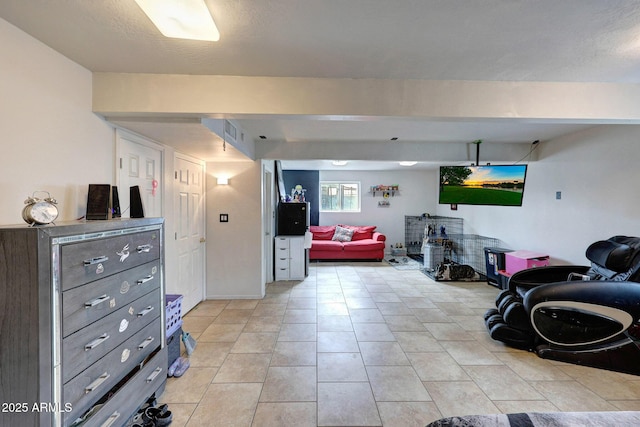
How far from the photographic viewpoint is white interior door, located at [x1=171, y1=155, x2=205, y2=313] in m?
3.18

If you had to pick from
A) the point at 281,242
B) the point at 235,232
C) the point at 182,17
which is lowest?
the point at 281,242

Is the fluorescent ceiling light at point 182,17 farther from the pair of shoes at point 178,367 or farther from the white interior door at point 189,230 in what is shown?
the pair of shoes at point 178,367

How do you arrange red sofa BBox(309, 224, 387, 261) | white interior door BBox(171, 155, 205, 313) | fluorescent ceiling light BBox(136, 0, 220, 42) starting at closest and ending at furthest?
fluorescent ceiling light BBox(136, 0, 220, 42) → white interior door BBox(171, 155, 205, 313) → red sofa BBox(309, 224, 387, 261)

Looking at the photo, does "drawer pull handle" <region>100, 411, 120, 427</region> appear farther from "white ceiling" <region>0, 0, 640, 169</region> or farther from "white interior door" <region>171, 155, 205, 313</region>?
"white ceiling" <region>0, 0, 640, 169</region>

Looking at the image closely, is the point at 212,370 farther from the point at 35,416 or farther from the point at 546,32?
the point at 546,32

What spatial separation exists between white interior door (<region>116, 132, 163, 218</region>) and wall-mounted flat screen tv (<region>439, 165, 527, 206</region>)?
411 cm

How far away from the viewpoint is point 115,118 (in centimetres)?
203

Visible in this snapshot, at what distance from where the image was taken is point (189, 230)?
3.44 meters

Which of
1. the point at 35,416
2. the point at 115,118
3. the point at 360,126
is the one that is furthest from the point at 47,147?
the point at 360,126

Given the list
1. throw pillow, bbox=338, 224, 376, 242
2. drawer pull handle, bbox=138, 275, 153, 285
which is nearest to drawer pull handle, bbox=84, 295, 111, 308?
drawer pull handle, bbox=138, 275, 153, 285

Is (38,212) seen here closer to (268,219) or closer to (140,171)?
(140,171)

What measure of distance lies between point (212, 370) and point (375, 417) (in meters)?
1.39

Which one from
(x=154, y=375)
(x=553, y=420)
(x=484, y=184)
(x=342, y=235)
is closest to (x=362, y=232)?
(x=342, y=235)

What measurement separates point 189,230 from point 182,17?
273cm
